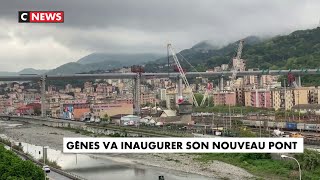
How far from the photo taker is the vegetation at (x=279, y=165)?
18.7m

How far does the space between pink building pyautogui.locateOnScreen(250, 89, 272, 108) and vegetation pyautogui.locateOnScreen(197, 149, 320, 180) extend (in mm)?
35560

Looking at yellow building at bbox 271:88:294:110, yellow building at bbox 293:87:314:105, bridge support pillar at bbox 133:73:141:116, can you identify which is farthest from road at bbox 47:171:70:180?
bridge support pillar at bbox 133:73:141:116

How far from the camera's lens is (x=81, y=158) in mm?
28422

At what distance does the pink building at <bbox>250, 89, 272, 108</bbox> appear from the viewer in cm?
5827

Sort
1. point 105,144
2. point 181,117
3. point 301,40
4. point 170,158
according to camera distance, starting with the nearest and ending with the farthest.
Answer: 1. point 105,144
2. point 170,158
3. point 181,117
4. point 301,40

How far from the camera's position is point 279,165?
802 inches

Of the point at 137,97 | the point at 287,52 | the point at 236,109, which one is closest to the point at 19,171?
the point at 236,109

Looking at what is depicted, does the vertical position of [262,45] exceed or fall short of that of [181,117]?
it exceeds it

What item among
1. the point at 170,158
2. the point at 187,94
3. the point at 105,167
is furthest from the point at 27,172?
the point at 187,94

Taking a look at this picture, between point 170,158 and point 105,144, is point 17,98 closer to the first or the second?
point 170,158

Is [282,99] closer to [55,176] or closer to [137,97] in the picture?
[137,97]

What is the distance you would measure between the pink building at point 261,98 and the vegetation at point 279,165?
117 feet

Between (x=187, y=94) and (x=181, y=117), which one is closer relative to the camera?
(x=181, y=117)

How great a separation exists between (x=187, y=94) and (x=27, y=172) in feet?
201
